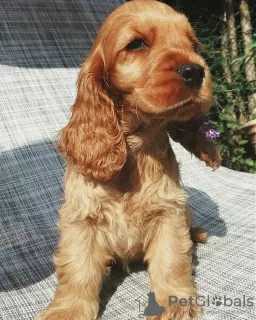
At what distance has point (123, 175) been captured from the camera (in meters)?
2.09

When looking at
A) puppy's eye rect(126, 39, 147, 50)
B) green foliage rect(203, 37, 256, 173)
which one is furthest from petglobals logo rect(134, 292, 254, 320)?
green foliage rect(203, 37, 256, 173)

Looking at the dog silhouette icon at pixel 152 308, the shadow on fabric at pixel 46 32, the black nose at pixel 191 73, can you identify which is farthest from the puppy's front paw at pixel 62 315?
the shadow on fabric at pixel 46 32

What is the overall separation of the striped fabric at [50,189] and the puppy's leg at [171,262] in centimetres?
12

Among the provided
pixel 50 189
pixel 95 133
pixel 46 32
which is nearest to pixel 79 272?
pixel 95 133

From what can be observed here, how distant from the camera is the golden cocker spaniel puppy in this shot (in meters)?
1.94

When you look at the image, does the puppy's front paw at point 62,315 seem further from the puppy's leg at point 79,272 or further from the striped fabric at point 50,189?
the striped fabric at point 50,189

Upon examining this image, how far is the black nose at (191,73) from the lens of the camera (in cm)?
174

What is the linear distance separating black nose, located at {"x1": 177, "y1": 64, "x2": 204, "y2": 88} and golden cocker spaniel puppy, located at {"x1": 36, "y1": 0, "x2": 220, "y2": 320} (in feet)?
0.30

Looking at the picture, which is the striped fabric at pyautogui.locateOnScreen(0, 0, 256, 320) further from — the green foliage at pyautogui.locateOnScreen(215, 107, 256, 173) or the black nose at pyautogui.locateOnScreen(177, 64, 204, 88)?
the green foliage at pyautogui.locateOnScreen(215, 107, 256, 173)

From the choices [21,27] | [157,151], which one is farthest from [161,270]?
[21,27]

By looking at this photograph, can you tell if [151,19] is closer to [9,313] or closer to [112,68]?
[112,68]

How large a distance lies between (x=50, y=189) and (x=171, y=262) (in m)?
1.35

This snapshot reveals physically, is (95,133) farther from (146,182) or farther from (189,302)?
(189,302)

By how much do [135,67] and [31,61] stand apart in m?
2.13
